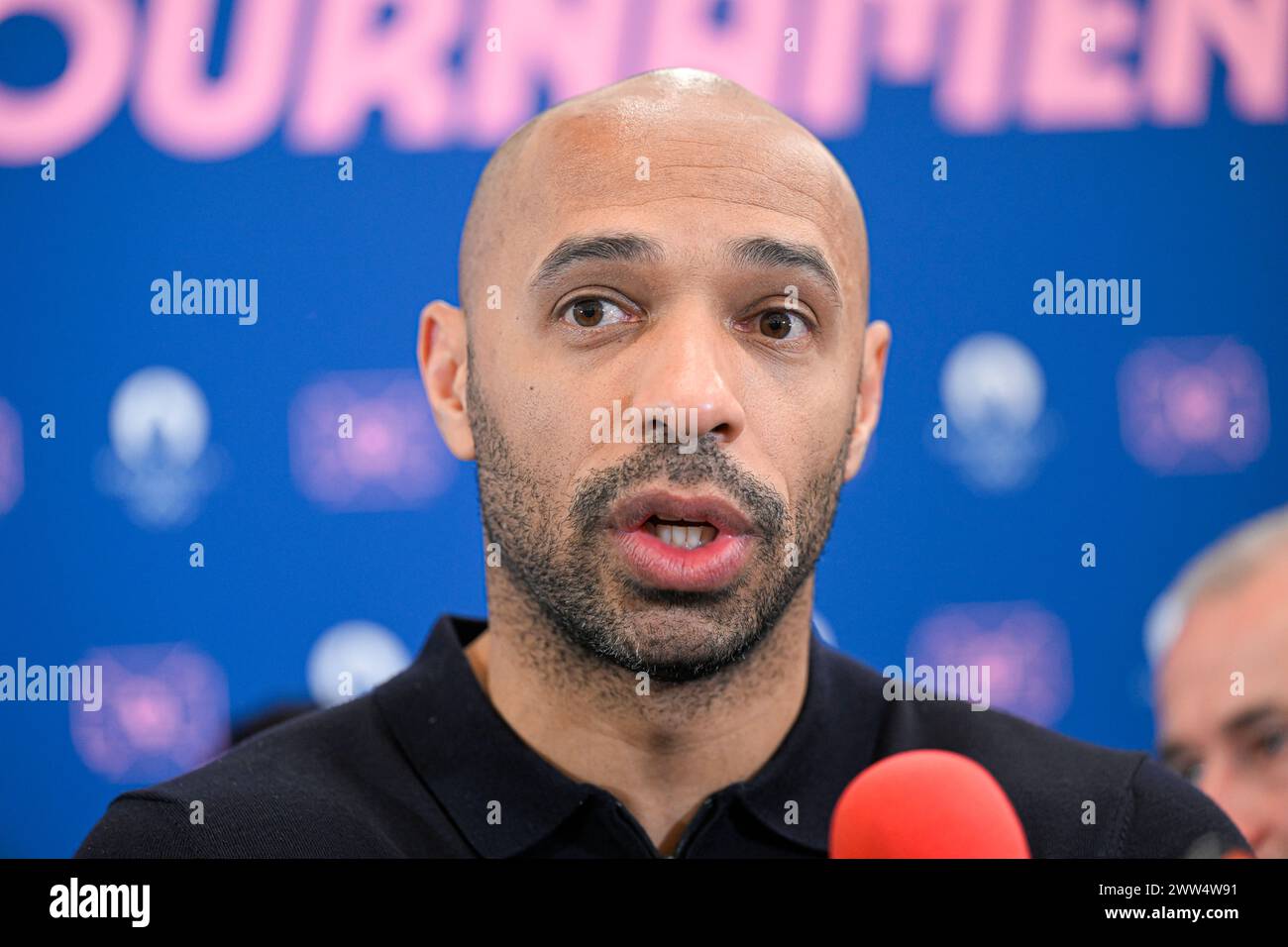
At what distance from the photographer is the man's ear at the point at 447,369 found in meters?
2.45

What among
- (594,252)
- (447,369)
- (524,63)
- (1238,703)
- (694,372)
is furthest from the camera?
(524,63)

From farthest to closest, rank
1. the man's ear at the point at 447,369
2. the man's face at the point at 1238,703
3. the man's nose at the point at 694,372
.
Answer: the man's face at the point at 1238,703
the man's ear at the point at 447,369
the man's nose at the point at 694,372

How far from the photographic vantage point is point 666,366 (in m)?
2.11

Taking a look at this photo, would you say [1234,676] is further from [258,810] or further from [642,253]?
[258,810]

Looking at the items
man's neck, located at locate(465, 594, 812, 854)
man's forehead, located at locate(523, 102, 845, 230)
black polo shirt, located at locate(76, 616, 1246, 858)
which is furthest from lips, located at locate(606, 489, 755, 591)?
man's forehead, located at locate(523, 102, 845, 230)

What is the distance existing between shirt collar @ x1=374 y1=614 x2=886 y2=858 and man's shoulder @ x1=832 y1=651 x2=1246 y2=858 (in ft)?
0.15

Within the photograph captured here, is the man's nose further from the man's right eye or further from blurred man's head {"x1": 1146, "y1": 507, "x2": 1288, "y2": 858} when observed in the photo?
blurred man's head {"x1": 1146, "y1": 507, "x2": 1288, "y2": 858}

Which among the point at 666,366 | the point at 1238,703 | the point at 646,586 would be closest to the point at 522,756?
the point at 646,586

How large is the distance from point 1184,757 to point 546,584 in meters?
1.33

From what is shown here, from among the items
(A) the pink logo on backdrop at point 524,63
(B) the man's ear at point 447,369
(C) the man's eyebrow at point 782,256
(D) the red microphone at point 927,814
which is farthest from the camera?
(A) the pink logo on backdrop at point 524,63

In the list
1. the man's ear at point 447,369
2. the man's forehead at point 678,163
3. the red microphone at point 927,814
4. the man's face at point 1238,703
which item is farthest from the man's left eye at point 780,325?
the man's face at point 1238,703

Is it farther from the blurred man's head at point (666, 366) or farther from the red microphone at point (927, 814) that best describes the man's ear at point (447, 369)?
the red microphone at point (927, 814)

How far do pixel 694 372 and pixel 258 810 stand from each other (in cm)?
82

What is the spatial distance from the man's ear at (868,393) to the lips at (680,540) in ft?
1.11
